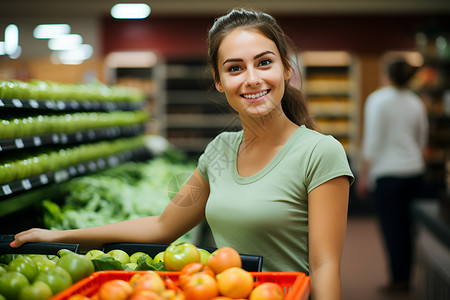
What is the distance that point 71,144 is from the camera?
3389mm

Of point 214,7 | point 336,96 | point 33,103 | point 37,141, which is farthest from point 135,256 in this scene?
point 336,96

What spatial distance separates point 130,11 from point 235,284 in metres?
8.62

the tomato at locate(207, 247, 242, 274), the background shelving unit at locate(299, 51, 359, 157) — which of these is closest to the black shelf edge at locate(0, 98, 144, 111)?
the tomato at locate(207, 247, 242, 274)

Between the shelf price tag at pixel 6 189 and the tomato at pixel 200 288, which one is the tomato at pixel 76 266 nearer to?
the tomato at pixel 200 288

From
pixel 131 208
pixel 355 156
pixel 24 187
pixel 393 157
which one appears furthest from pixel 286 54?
pixel 355 156

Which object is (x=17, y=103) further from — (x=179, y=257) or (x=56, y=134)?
(x=179, y=257)

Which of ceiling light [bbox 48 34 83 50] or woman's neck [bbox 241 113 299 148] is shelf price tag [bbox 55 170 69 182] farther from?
ceiling light [bbox 48 34 83 50]

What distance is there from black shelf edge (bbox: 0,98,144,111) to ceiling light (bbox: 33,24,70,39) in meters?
5.31

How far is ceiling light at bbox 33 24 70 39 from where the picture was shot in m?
9.62

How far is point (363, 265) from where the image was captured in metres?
5.22

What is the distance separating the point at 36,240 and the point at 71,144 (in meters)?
1.96

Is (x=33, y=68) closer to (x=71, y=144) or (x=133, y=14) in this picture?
(x=133, y=14)

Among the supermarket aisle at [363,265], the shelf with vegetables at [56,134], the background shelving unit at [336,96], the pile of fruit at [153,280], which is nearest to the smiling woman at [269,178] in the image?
the pile of fruit at [153,280]

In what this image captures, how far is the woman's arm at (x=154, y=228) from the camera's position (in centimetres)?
160
